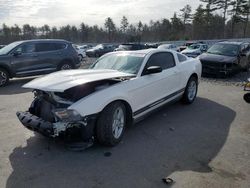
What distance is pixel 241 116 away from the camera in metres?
6.02

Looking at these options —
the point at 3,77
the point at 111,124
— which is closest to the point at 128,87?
the point at 111,124

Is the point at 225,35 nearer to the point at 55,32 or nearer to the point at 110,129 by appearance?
the point at 55,32

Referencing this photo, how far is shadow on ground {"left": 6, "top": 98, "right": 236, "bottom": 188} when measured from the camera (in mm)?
3377

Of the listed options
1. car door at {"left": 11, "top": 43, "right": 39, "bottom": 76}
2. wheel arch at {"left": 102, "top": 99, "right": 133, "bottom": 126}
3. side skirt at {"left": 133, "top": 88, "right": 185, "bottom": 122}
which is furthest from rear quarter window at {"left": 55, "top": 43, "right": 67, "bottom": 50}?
wheel arch at {"left": 102, "top": 99, "right": 133, "bottom": 126}

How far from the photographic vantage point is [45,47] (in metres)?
11.5

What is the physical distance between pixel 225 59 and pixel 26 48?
29.1 feet

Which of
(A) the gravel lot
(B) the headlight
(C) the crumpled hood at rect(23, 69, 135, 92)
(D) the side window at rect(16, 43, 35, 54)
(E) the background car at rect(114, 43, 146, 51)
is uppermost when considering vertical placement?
(D) the side window at rect(16, 43, 35, 54)

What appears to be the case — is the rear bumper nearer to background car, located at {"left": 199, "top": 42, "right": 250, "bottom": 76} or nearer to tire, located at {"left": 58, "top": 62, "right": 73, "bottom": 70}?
tire, located at {"left": 58, "top": 62, "right": 73, "bottom": 70}

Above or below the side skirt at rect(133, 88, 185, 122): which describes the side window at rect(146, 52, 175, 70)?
above

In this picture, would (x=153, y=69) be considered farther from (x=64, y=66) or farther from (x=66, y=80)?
(x=64, y=66)

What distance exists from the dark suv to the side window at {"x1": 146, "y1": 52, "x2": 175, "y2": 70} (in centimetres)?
694

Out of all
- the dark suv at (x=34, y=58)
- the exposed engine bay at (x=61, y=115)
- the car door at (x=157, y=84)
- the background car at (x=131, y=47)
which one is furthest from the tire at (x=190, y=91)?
the background car at (x=131, y=47)

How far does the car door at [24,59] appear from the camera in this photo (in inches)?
414

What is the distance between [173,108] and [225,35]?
6029 cm
